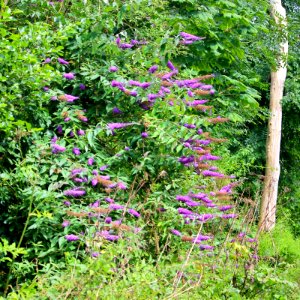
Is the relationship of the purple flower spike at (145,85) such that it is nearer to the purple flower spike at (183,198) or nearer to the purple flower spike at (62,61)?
the purple flower spike at (62,61)

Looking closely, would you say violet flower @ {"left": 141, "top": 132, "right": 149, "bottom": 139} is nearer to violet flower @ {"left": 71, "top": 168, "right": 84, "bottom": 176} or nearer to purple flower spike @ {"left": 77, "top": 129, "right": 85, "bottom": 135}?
purple flower spike @ {"left": 77, "top": 129, "right": 85, "bottom": 135}

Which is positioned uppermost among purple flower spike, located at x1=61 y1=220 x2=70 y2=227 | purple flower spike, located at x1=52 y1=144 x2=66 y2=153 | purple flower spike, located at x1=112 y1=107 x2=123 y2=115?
purple flower spike, located at x1=112 y1=107 x2=123 y2=115

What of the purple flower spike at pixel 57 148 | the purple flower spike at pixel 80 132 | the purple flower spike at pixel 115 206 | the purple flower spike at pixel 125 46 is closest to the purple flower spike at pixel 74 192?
the purple flower spike at pixel 115 206

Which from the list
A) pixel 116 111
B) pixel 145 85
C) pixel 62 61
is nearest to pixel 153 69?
pixel 145 85

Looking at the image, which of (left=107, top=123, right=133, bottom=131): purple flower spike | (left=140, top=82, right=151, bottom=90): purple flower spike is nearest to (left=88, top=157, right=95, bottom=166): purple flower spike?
(left=107, top=123, right=133, bottom=131): purple flower spike

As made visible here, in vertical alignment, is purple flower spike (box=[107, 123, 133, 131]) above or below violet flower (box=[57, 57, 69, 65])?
below

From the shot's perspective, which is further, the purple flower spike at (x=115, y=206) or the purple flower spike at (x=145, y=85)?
the purple flower spike at (x=145, y=85)

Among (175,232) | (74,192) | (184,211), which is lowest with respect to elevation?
(175,232)

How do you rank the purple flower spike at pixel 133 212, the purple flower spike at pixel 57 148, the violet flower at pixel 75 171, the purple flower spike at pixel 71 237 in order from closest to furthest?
the purple flower spike at pixel 71 237 → the purple flower spike at pixel 133 212 → the violet flower at pixel 75 171 → the purple flower spike at pixel 57 148

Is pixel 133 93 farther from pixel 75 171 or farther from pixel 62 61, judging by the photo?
pixel 75 171

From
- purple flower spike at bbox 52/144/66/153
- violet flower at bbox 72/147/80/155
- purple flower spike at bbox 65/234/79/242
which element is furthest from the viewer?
violet flower at bbox 72/147/80/155

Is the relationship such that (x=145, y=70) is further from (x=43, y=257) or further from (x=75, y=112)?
(x=43, y=257)

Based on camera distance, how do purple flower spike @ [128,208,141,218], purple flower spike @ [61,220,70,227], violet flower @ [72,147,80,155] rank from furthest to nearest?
1. violet flower @ [72,147,80,155]
2. purple flower spike @ [128,208,141,218]
3. purple flower spike @ [61,220,70,227]

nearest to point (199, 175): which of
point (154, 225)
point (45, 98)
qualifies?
point (154, 225)
